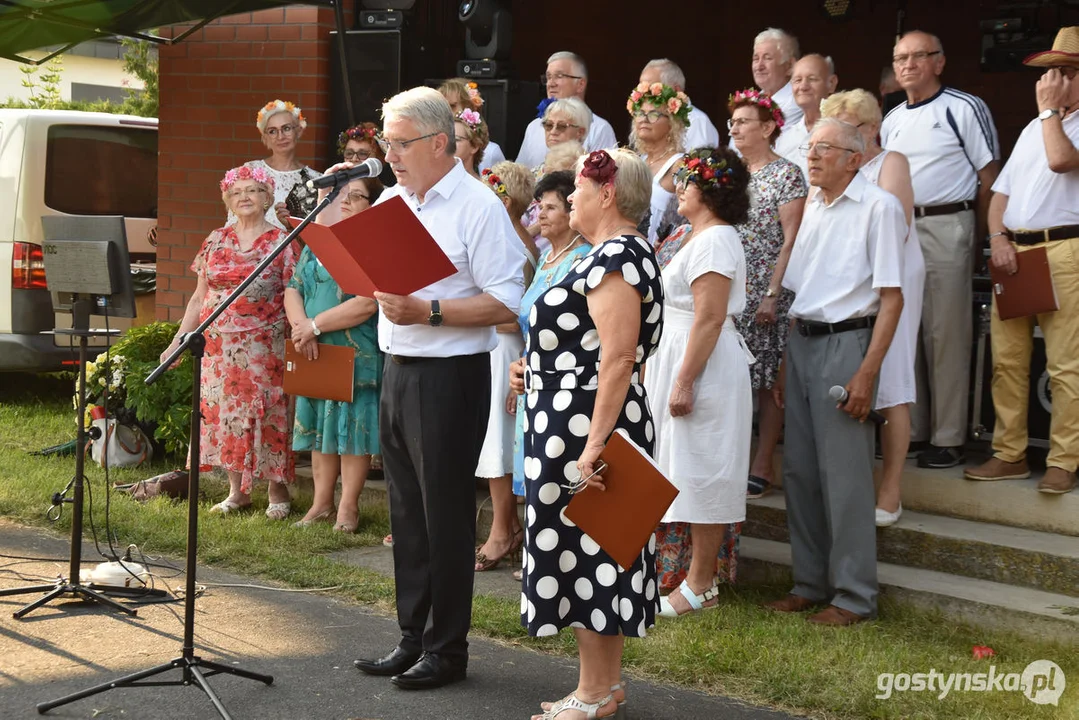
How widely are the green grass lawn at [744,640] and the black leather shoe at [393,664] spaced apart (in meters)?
0.58

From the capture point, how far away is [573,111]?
7.26 m

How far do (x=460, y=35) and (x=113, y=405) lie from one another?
357 centimetres

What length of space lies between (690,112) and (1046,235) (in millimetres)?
2127

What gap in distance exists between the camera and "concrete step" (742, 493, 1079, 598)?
5645 mm

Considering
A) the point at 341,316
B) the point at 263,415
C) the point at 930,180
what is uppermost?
the point at 930,180

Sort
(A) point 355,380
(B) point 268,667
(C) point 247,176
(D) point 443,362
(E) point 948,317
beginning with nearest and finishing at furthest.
→ (D) point 443,362 → (B) point 268,667 → (E) point 948,317 → (A) point 355,380 → (C) point 247,176

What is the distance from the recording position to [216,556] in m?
6.73

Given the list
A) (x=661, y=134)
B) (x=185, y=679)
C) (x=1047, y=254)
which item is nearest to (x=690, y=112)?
(x=661, y=134)

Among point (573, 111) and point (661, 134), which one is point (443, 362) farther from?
point (573, 111)

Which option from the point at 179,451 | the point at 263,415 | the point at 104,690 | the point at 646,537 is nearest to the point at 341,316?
the point at 263,415

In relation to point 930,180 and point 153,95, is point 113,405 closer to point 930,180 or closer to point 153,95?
point 930,180

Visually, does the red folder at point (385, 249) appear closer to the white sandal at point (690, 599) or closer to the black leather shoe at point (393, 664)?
the black leather shoe at point (393, 664)

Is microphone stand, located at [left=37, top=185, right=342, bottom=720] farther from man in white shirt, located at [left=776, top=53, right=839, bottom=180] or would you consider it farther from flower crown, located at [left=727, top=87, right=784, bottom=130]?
man in white shirt, located at [left=776, top=53, right=839, bottom=180]

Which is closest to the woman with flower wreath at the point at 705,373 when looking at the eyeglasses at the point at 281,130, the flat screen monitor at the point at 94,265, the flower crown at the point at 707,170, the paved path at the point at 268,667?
the flower crown at the point at 707,170
